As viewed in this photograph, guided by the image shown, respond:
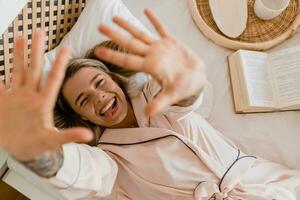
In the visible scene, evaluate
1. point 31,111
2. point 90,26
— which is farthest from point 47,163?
point 90,26

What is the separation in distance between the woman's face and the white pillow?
0.17 m

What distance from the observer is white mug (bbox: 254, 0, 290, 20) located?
52.9 inches

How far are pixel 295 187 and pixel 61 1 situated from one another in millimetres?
819

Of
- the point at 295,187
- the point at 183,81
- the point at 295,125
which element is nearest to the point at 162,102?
the point at 183,81

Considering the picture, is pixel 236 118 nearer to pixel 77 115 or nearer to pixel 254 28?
pixel 254 28

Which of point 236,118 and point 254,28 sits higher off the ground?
point 254,28

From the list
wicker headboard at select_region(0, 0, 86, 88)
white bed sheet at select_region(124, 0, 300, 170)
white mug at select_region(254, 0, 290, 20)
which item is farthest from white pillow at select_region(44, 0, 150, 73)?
white mug at select_region(254, 0, 290, 20)

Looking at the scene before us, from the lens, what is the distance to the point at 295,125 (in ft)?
4.02

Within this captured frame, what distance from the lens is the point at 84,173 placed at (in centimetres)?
85

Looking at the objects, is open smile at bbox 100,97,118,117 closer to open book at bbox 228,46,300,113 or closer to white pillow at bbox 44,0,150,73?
white pillow at bbox 44,0,150,73

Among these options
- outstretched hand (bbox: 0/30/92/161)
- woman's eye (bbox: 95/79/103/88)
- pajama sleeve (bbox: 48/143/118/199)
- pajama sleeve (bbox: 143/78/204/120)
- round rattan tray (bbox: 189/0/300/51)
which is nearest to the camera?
outstretched hand (bbox: 0/30/92/161)

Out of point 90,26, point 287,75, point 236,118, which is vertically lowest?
point 236,118

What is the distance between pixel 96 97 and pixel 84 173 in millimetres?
224

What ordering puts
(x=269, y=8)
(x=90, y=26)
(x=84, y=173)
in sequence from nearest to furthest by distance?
(x=84, y=173) → (x=90, y=26) → (x=269, y=8)
